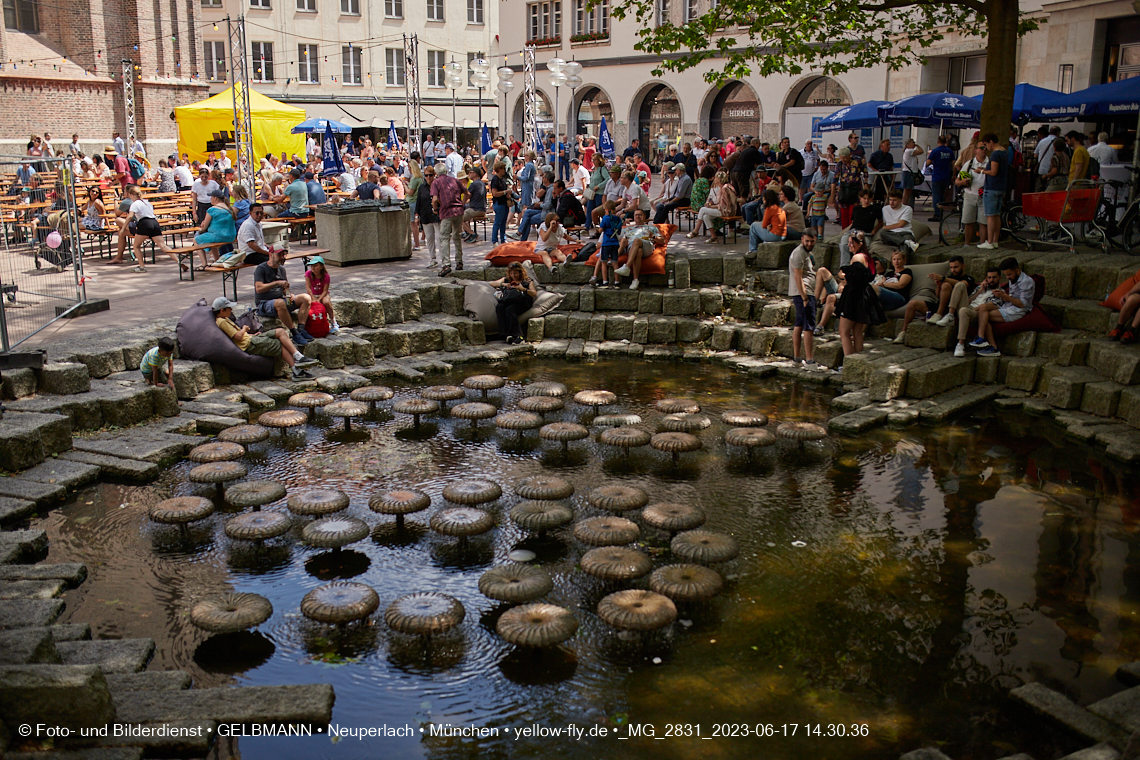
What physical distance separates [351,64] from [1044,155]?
33521mm

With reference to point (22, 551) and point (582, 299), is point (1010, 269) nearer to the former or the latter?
point (582, 299)

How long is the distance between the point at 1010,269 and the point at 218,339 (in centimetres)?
902

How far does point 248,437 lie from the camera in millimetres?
8227

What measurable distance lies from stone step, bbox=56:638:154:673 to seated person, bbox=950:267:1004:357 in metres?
8.97

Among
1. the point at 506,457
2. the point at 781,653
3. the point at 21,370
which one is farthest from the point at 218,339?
the point at 781,653

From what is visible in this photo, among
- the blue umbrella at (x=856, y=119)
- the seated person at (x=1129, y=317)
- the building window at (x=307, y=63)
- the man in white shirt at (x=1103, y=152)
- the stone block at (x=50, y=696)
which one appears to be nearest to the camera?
the stone block at (x=50, y=696)

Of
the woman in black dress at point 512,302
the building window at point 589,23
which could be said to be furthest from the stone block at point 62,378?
the building window at point 589,23

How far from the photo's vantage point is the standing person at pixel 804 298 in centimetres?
1106

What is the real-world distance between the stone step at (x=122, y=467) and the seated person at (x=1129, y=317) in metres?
9.69

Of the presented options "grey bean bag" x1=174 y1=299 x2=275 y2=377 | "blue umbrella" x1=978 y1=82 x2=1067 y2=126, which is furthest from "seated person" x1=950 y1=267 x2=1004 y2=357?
"grey bean bag" x1=174 y1=299 x2=275 y2=377

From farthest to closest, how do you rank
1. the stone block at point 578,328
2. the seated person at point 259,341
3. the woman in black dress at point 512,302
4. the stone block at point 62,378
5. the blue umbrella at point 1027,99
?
the blue umbrella at point 1027,99 → the stone block at point 578,328 → the woman in black dress at point 512,302 → the seated person at point 259,341 → the stone block at point 62,378

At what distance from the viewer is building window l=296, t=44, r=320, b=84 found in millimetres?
40500

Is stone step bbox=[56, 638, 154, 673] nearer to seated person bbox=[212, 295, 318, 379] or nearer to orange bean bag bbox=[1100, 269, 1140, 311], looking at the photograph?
seated person bbox=[212, 295, 318, 379]

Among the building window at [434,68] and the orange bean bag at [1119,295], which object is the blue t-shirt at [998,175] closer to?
the orange bean bag at [1119,295]
